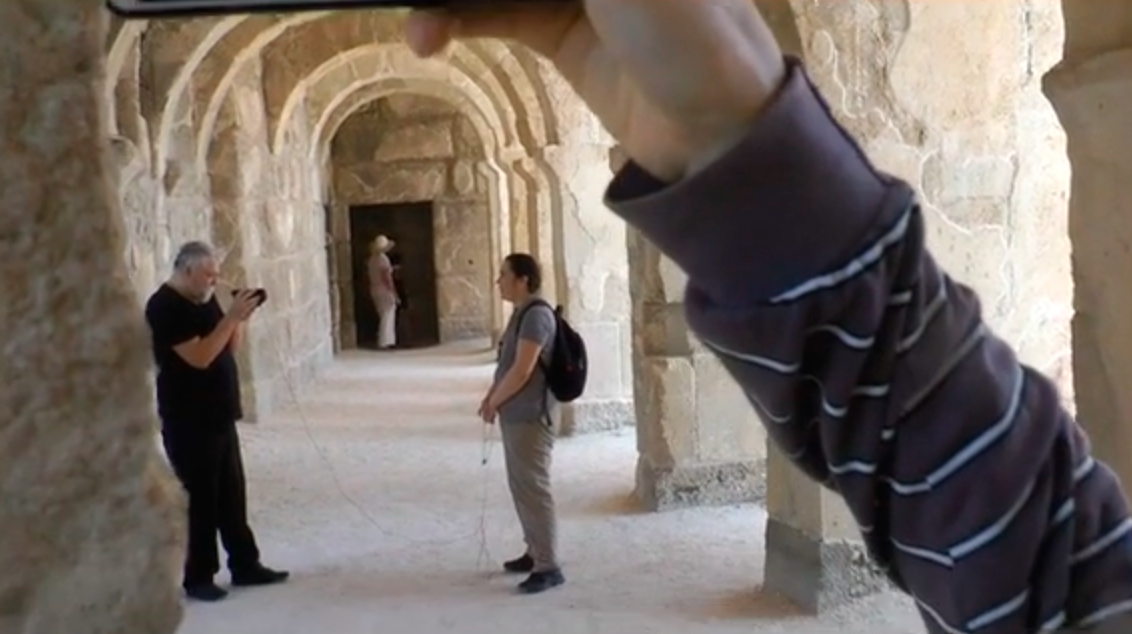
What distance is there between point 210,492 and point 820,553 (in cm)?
194

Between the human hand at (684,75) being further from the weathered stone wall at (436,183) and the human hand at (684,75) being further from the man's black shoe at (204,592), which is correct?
the weathered stone wall at (436,183)

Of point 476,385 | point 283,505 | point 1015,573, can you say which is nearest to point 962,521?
point 1015,573

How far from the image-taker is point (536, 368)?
4.14m

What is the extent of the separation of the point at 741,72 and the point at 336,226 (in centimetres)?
1443

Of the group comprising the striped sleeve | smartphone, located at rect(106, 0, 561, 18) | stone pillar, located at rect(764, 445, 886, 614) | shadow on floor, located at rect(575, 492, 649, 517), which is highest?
smartphone, located at rect(106, 0, 561, 18)

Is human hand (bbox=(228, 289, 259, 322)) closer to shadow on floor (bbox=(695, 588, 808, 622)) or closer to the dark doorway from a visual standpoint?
shadow on floor (bbox=(695, 588, 808, 622))

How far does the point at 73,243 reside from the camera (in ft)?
4.56

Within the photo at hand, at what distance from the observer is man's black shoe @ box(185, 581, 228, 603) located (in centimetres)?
424

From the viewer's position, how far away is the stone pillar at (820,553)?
369 centimetres

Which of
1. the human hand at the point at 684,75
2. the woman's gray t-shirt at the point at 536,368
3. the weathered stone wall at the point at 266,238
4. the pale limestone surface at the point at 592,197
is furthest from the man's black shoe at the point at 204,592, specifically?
the human hand at the point at 684,75

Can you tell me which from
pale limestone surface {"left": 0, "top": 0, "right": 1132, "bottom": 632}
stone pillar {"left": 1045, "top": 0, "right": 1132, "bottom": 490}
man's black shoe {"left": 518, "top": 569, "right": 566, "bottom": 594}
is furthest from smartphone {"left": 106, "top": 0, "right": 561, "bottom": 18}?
man's black shoe {"left": 518, "top": 569, "right": 566, "bottom": 594}

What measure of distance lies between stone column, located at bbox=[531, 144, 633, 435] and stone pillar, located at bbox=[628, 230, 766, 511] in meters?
2.11

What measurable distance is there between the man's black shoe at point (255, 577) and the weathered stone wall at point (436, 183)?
368 inches

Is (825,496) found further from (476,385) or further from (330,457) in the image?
(476,385)
